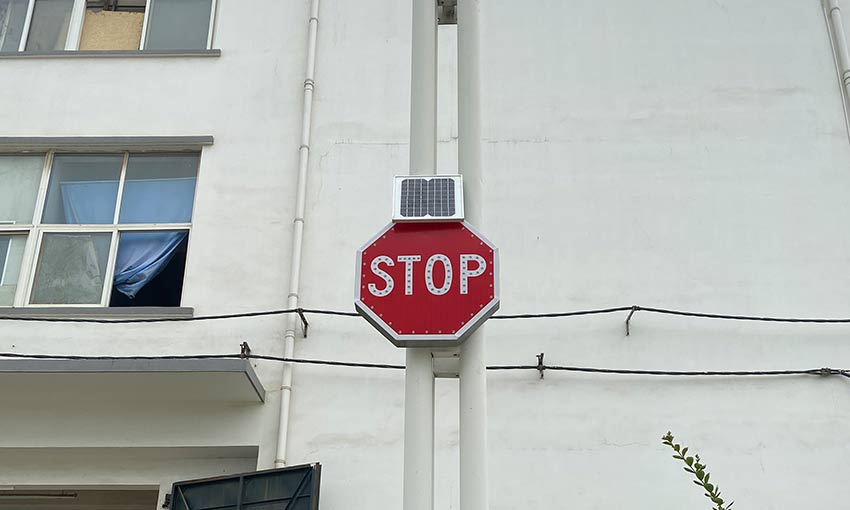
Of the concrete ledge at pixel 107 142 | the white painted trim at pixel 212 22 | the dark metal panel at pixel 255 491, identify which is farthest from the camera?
the white painted trim at pixel 212 22

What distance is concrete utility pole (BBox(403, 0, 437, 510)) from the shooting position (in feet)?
15.2

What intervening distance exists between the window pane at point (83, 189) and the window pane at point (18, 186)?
0.49 ft

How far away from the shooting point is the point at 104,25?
1050 cm

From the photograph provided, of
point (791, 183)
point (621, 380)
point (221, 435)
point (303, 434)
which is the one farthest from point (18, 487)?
point (791, 183)

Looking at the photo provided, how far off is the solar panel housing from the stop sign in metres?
0.05

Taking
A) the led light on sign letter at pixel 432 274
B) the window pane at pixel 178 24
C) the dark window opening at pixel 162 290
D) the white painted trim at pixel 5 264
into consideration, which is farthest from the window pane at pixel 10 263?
the led light on sign letter at pixel 432 274

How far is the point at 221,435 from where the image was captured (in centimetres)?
823

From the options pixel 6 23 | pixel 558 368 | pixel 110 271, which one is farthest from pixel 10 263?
pixel 558 368

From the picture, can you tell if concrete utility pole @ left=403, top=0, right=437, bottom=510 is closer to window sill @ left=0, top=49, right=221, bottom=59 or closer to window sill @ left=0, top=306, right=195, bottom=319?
window sill @ left=0, top=306, right=195, bottom=319

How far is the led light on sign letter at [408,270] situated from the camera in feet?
16.3

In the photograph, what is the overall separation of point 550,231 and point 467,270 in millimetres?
4002

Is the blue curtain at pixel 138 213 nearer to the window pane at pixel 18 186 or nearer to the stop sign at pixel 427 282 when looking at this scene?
the window pane at pixel 18 186

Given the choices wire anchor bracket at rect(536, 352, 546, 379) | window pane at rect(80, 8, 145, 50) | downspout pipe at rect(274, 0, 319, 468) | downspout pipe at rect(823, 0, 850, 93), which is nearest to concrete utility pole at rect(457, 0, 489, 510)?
wire anchor bracket at rect(536, 352, 546, 379)

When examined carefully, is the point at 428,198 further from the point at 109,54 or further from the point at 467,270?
the point at 109,54
